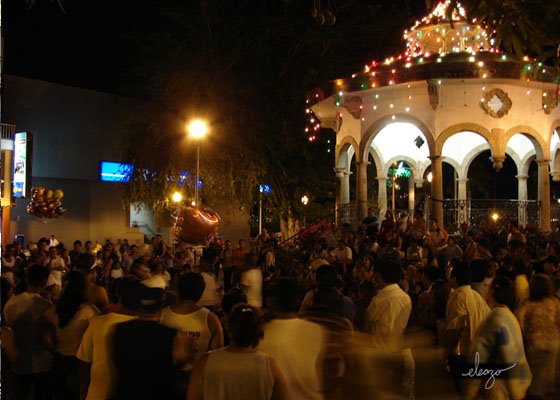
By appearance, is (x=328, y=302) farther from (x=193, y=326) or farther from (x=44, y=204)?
(x=44, y=204)

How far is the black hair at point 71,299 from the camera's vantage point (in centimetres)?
606

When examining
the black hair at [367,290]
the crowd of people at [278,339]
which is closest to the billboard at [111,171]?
the crowd of people at [278,339]

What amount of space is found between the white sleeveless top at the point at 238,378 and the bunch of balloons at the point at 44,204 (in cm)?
2227

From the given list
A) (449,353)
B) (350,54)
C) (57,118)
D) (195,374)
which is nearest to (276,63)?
(350,54)

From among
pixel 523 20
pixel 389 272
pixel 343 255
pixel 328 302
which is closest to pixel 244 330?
pixel 328 302

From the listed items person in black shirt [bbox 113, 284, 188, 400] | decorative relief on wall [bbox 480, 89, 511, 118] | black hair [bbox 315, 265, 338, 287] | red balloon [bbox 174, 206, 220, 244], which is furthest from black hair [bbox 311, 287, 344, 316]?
decorative relief on wall [bbox 480, 89, 511, 118]

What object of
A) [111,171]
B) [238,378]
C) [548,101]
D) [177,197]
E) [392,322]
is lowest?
[238,378]

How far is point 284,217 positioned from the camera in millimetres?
31766

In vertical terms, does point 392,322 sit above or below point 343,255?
below

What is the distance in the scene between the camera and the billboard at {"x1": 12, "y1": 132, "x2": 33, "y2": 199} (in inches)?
899

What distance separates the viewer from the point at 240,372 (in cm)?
400

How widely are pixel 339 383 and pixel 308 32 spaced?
26.9m

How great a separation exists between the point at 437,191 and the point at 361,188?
2657mm
